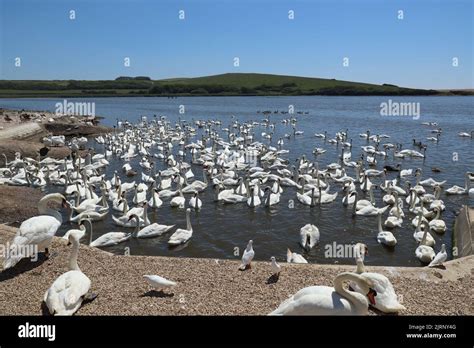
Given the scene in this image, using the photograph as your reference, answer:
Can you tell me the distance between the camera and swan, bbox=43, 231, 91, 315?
6.98 m

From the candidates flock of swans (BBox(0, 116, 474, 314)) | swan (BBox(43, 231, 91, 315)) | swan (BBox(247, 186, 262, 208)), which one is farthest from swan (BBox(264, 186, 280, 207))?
swan (BBox(43, 231, 91, 315))

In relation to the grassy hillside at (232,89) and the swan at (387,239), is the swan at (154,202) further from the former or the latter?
the grassy hillside at (232,89)

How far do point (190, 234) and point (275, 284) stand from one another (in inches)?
213

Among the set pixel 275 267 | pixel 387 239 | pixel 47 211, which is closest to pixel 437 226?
pixel 387 239

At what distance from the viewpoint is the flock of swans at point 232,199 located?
715 centimetres

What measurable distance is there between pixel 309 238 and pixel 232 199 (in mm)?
5474

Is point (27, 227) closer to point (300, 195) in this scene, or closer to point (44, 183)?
point (300, 195)

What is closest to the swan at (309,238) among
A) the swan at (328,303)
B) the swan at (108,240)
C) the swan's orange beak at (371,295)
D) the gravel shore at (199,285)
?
the gravel shore at (199,285)

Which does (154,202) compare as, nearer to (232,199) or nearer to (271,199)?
(232,199)

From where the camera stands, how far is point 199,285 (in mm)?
8305

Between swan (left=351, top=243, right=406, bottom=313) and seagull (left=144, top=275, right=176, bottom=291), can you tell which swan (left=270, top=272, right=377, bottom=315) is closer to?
swan (left=351, top=243, right=406, bottom=313)

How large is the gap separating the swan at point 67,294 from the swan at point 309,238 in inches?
263

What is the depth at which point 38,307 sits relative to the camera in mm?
7441
